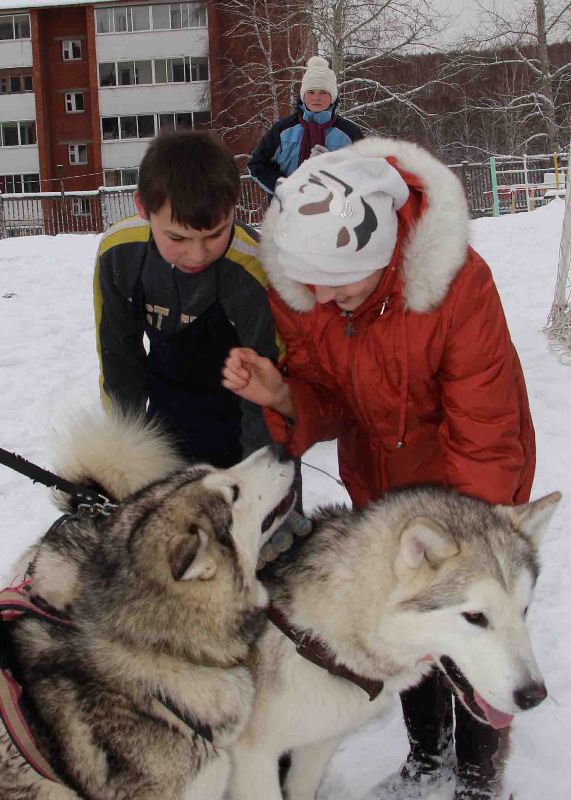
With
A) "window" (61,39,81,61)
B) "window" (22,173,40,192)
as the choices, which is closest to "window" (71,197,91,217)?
"window" (22,173,40,192)

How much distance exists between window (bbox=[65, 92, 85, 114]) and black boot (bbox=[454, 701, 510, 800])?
114ft

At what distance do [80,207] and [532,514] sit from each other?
52.0 ft

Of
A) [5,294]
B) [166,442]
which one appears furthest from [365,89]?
[166,442]

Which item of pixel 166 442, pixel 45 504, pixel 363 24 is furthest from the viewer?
pixel 363 24

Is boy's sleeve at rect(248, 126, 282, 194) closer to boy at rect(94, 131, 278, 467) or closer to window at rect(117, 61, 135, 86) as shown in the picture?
boy at rect(94, 131, 278, 467)

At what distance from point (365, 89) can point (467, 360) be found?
72.3ft

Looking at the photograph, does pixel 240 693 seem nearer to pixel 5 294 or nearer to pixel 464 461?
pixel 464 461

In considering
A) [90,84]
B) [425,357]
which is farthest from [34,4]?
[425,357]

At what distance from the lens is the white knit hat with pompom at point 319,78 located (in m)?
5.53

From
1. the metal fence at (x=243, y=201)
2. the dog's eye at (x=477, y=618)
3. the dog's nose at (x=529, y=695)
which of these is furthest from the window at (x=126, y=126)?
the dog's nose at (x=529, y=695)

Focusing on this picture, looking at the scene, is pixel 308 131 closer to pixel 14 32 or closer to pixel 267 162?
pixel 267 162

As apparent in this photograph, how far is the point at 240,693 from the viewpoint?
1.98m

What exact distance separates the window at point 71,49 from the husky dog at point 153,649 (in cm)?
3534

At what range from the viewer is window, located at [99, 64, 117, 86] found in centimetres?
3231
